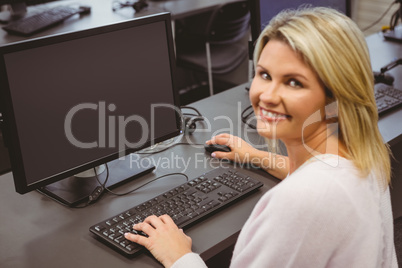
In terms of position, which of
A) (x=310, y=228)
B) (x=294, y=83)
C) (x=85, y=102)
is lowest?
(x=310, y=228)

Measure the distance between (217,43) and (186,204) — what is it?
2.25 m

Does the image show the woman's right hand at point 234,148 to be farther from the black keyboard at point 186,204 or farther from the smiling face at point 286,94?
the smiling face at point 286,94

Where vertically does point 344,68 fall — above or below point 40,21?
above

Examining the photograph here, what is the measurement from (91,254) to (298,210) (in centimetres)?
54

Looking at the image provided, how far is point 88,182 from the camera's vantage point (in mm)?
1511

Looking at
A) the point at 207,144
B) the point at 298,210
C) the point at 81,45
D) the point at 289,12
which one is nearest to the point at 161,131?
the point at 207,144

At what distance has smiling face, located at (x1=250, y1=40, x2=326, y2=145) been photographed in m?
1.05

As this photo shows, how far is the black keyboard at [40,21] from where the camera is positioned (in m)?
2.80

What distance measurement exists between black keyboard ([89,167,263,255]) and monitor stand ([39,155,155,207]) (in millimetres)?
163

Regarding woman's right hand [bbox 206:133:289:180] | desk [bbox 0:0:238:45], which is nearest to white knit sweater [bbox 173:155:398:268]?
woman's right hand [bbox 206:133:289:180]

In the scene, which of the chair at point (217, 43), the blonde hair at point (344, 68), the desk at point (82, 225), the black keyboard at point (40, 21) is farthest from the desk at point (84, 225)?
the chair at point (217, 43)

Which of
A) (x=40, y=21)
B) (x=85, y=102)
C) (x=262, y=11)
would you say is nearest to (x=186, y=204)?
(x=85, y=102)

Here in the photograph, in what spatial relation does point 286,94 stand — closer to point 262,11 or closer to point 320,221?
point 320,221

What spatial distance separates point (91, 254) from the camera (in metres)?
1.23
